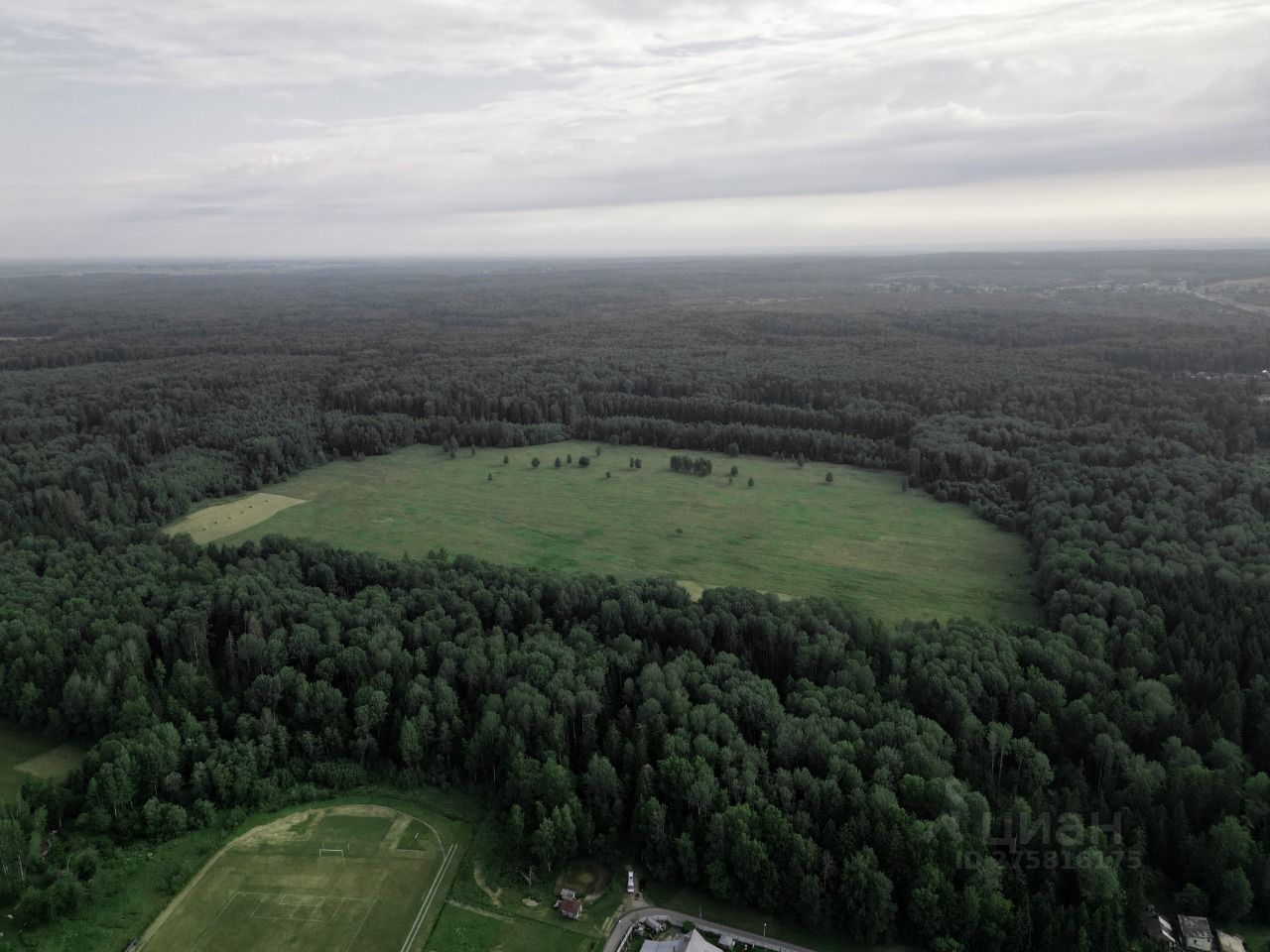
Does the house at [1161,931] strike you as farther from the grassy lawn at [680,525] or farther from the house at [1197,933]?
the grassy lawn at [680,525]

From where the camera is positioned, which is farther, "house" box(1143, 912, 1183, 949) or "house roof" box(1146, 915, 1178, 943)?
"house roof" box(1146, 915, 1178, 943)

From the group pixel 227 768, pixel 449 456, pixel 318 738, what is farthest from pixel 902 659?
pixel 449 456

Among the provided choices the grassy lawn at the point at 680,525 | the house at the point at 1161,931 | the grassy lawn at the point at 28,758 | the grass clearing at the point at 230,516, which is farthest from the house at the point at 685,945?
the grass clearing at the point at 230,516

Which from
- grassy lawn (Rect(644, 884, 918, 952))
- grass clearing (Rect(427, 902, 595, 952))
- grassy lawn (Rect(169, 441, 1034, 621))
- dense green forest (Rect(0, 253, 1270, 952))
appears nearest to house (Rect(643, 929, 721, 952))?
grassy lawn (Rect(644, 884, 918, 952))

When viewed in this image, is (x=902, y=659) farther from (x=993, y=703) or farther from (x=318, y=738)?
(x=318, y=738)

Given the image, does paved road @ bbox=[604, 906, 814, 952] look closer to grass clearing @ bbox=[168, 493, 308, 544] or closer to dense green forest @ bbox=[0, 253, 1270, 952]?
dense green forest @ bbox=[0, 253, 1270, 952]

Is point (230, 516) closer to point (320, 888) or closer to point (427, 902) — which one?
point (320, 888)
